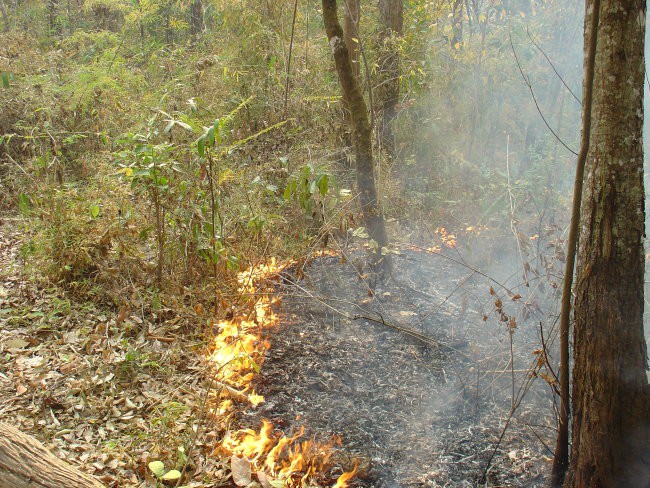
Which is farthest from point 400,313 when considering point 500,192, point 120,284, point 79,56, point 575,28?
point 79,56

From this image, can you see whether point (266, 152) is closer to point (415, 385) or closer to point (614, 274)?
point (415, 385)

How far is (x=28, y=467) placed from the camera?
1878mm

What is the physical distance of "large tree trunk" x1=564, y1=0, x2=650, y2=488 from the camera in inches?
88.1

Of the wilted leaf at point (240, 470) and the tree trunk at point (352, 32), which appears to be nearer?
the wilted leaf at point (240, 470)

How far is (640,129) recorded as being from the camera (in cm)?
229

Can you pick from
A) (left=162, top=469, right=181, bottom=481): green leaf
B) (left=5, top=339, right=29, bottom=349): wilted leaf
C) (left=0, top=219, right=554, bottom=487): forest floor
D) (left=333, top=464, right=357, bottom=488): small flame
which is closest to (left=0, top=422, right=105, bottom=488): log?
(left=162, top=469, right=181, bottom=481): green leaf

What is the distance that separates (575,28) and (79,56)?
810 cm

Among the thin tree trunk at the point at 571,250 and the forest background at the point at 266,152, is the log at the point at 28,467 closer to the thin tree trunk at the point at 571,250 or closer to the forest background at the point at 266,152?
the forest background at the point at 266,152

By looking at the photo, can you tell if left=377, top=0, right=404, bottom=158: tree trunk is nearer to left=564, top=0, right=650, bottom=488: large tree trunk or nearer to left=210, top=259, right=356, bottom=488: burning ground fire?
left=210, top=259, right=356, bottom=488: burning ground fire

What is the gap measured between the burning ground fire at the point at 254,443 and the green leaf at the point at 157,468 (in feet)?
1.20

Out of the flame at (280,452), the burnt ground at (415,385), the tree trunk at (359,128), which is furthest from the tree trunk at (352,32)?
the flame at (280,452)

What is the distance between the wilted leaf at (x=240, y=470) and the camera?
9.59ft

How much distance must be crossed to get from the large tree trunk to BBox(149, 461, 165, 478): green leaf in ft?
7.01

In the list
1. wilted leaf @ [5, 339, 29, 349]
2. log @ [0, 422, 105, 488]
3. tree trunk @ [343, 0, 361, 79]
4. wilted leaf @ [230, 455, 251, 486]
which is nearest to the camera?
log @ [0, 422, 105, 488]
